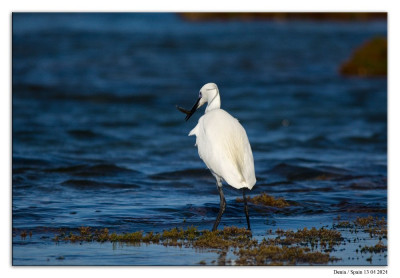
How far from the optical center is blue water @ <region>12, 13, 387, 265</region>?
27.5 ft

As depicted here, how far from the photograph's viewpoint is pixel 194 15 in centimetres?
4766

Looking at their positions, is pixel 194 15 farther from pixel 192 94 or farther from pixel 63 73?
pixel 192 94

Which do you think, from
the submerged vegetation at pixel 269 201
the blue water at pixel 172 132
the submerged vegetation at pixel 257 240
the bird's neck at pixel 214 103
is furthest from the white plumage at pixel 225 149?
the submerged vegetation at pixel 269 201

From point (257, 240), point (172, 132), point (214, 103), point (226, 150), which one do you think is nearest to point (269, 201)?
point (214, 103)

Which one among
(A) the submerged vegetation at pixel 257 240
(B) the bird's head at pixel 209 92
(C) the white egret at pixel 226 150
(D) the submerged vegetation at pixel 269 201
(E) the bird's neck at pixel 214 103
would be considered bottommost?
(A) the submerged vegetation at pixel 257 240

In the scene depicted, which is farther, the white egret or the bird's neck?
the bird's neck

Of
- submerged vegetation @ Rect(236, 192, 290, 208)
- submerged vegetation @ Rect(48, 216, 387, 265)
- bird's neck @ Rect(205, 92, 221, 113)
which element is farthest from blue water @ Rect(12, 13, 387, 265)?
bird's neck @ Rect(205, 92, 221, 113)

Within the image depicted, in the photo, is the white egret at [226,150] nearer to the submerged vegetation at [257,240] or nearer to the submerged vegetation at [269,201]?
the submerged vegetation at [257,240]

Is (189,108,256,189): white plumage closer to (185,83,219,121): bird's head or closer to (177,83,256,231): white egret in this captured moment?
(177,83,256,231): white egret

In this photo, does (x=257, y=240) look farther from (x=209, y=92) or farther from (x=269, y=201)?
(x=269, y=201)

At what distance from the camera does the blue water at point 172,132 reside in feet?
27.5

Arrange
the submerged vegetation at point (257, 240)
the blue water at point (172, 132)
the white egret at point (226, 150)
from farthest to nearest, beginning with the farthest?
the blue water at point (172, 132) → the white egret at point (226, 150) → the submerged vegetation at point (257, 240)

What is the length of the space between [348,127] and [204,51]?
14703 millimetres

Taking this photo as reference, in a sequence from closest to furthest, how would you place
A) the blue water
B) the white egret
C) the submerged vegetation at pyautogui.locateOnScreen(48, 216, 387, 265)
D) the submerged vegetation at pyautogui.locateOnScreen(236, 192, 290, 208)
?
1. the submerged vegetation at pyautogui.locateOnScreen(48, 216, 387, 265)
2. the white egret
3. the blue water
4. the submerged vegetation at pyautogui.locateOnScreen(236, 192, 290, 208)
